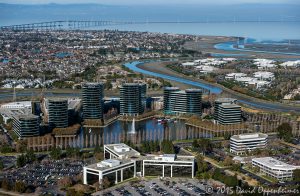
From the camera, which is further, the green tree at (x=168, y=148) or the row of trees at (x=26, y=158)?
the green tree at (x=168, y=148)

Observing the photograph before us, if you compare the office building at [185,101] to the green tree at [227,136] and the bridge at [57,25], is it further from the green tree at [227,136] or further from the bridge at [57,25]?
the bridge at [57,25]

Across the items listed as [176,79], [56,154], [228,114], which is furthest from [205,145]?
[176,79]

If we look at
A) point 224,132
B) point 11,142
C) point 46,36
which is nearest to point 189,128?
point 224,132

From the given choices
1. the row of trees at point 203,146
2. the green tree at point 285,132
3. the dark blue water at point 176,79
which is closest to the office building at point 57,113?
the row of trees at point 203,146

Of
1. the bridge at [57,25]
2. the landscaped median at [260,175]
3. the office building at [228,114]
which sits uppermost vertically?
the bridge at [57,25]

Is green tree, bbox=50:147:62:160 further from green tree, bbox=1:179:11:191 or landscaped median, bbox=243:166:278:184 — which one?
landscaped median, bbox=243:166:278:184

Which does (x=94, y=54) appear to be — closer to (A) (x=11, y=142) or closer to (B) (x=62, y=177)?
(A) (x=11, y=142)
